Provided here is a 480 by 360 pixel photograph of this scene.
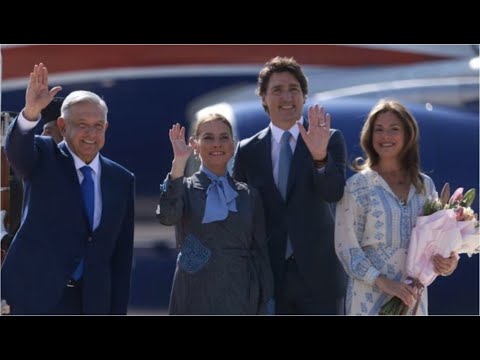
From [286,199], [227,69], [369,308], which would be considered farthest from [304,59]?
[369,308]

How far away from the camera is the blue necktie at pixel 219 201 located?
3.52 meters

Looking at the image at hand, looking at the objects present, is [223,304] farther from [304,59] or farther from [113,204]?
[304,59]

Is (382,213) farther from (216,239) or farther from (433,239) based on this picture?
(216,239)

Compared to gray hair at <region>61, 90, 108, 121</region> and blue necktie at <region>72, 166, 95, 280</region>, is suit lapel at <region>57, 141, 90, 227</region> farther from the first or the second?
gray hair at <region>61, 90, 108, 121</region>

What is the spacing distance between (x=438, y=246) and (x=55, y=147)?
151 centimetres

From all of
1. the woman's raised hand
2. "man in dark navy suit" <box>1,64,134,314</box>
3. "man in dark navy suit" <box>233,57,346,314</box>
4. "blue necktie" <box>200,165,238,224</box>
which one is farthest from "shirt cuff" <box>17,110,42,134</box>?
"man in dark navy suit" <box>233,57,346,314</box>

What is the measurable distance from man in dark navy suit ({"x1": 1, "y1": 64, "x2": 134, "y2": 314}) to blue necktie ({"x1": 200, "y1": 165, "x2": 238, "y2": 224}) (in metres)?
0.35

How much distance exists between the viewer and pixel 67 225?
353 centimetres

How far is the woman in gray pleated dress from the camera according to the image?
3.53 m

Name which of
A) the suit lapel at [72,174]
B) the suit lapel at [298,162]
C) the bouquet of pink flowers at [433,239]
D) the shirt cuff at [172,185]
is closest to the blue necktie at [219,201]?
the shirt cuff at [172,185]

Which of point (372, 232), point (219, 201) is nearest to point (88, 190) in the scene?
point (219, 201)

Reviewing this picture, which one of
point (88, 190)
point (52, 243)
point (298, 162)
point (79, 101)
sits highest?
point (79, 101)

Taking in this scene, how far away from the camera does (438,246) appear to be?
Answer: 3553 millimetres

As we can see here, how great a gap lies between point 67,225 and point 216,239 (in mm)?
568
